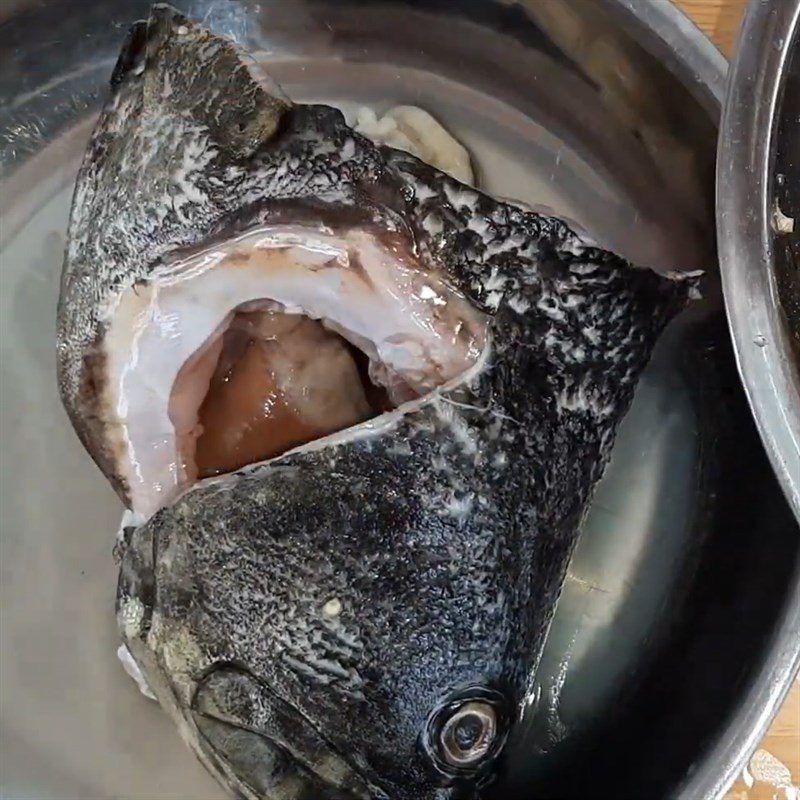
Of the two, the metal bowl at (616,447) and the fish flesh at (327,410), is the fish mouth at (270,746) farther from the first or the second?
the metal bowl at (616,447)

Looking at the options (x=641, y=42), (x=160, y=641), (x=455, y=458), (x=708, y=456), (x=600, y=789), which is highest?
(x=641, y=42)

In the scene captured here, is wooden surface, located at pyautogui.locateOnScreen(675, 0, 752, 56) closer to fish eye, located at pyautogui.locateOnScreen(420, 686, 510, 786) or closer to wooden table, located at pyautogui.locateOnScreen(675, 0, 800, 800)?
wooden table, located at pyautogui.locateOnScreen(675, 0, 800, 800)

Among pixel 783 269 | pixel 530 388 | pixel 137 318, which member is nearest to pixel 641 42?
pixel 783 269

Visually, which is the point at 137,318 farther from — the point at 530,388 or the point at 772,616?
the point at 772,616

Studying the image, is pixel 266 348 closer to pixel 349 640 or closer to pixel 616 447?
pixel 349 640

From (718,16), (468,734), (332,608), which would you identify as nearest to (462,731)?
(468,734)

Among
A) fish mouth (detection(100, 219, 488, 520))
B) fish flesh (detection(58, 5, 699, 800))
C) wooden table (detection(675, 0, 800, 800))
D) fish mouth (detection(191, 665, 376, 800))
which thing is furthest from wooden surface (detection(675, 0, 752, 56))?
fish mouth (detection(191, 665, 376, 800))
